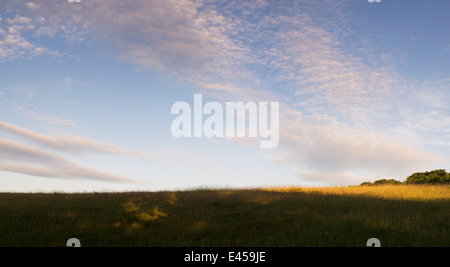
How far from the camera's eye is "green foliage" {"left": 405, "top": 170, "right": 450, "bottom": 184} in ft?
117

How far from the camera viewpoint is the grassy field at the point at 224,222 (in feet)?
37.4

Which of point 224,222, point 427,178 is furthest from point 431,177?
point 224,222

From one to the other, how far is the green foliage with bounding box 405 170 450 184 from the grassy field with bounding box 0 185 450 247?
19.4 m

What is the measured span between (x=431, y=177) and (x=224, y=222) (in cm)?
3302

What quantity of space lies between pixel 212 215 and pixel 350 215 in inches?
255

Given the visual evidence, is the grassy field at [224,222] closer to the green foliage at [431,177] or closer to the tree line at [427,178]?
the tree line at [427,178]

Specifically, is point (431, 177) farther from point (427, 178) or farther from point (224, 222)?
point (224, 222)

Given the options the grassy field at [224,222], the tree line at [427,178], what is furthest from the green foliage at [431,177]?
the grassy field at [224,222]

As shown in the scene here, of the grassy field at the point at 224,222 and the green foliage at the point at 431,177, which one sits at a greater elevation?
→ the green foliage at the point at 431,177

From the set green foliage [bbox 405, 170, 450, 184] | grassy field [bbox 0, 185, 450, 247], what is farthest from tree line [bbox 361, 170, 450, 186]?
grassy field [bbox 0, 185, 450, 247]

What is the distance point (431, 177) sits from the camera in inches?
1454

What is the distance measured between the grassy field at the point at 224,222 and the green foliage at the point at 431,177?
1937 cm
